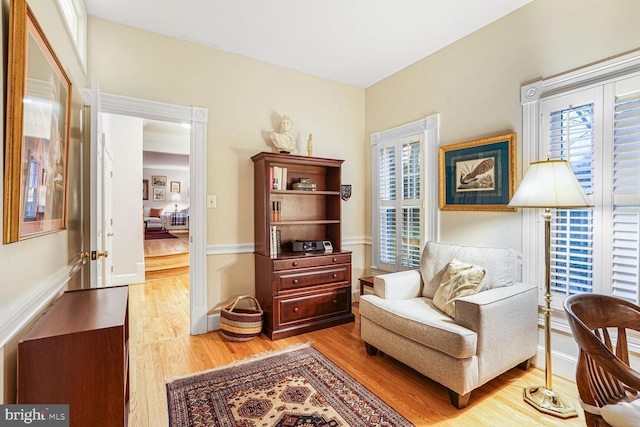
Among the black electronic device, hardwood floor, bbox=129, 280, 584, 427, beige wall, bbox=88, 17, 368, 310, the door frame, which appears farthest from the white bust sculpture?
hardwood floor, bbox=129, 280, 584, 427

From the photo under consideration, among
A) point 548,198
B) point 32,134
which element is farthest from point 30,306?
point 548,198

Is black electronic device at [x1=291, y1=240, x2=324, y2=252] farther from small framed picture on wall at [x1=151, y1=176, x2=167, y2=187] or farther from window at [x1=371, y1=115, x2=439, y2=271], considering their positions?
small framed picture on wall at [x1=151, y1=176, x2=167, y2=187]

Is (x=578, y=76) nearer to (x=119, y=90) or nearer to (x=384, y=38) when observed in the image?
(x=384, y=38)

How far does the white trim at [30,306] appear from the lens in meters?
1.05

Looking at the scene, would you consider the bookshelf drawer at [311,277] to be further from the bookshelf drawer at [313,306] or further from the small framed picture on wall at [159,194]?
the small framed picture on wall at [159,194]

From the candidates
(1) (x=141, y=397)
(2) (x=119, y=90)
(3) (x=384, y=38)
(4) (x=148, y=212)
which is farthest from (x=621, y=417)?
(4) (x=148, y=212)

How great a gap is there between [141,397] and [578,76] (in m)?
3.69

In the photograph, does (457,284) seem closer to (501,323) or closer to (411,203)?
(501,323)

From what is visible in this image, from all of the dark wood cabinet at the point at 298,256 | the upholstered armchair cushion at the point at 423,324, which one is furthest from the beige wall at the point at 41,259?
the upholstered armchair cushion at the point at 423,324

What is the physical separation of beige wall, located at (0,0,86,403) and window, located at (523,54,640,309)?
308 cm

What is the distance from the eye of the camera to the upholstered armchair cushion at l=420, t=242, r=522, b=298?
2330 millimetres

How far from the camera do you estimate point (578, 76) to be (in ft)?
7.04

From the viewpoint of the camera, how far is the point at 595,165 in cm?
209

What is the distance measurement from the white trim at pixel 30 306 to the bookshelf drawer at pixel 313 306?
170 cm
